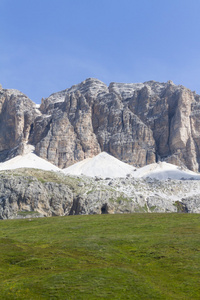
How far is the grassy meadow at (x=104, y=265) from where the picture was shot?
28.4 meters

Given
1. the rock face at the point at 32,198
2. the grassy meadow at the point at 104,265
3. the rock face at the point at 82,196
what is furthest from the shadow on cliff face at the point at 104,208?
the grassy meadow at the point at 104,265

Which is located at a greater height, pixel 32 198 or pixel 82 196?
pixel 82 196

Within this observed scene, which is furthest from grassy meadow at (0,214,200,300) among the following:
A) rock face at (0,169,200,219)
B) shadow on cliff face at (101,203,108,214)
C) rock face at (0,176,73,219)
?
shadow on cliff face at (101,203,108,214)

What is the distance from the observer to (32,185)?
134000 mm

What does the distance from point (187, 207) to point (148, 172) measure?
58.0 metres

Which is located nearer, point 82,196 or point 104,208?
point 104,208

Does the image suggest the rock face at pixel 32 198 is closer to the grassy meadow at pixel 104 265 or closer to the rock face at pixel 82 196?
the rock face at pixel 82 196

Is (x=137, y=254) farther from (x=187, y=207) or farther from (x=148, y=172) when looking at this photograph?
(x=148, y=172)

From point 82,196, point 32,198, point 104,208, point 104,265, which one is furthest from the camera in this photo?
point 82,196

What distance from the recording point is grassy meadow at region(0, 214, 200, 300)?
93.3ft

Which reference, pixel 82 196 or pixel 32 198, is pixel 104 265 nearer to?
pixel 32 198

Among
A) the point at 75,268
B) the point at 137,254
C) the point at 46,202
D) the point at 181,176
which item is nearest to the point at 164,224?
the point at 137,254

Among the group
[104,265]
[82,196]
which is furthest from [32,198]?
[104,265]

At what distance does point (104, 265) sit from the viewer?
124ft
